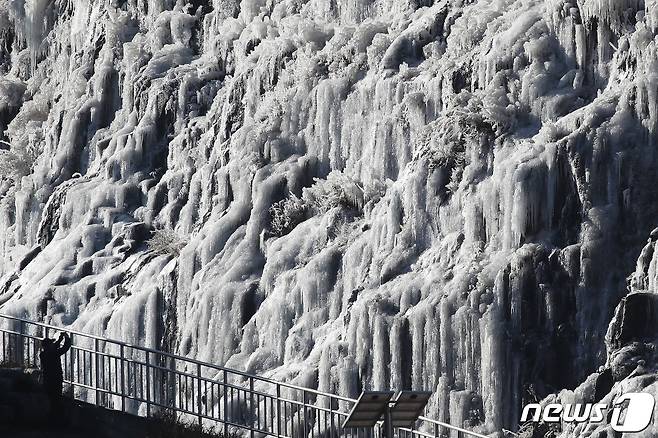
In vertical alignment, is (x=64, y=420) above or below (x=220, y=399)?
below

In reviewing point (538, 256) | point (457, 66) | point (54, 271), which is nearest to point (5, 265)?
point (54, 271)

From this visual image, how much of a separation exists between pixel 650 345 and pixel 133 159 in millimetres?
17365

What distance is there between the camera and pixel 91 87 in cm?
5025

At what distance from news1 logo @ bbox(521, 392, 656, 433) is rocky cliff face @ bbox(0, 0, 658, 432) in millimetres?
1061

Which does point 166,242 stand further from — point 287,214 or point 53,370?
point 53,370

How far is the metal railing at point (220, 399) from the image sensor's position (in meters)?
31.8

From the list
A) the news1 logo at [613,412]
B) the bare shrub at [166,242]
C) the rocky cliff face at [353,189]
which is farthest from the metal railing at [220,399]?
the bare shrub at [166,242]

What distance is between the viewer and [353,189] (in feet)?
130

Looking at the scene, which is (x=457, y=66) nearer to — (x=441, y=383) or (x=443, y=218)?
(x=443, y=218)

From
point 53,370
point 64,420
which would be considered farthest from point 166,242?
point 53,370

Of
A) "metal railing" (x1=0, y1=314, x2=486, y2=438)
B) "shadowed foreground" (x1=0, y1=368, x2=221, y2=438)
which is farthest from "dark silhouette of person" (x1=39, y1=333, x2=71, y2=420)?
"metal railing" (x1=0, y1=314, x2=486, y2=438)

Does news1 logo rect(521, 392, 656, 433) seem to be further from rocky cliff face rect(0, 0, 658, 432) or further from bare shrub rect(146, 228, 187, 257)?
bare shrub rect(146, 228, 187, 257)

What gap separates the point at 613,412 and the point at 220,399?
789 cm

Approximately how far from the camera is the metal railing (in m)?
31.8
